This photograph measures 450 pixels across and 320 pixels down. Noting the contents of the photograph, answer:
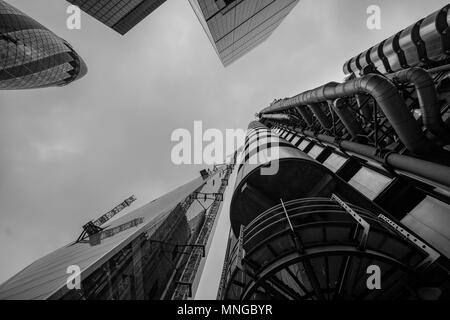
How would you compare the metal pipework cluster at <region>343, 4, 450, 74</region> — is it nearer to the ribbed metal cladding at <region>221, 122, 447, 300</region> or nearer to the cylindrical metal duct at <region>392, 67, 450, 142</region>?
the cylindrical metal duct at <region>392, 67, 450, 142</region>

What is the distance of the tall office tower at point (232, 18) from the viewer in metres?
31.3

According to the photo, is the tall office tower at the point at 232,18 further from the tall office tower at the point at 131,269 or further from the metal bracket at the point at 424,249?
the metal bracket at the point at 424,249

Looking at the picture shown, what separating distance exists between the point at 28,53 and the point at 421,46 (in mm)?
74061

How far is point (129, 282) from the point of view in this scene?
37.0 ft

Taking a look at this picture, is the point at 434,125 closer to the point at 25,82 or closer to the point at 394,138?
the point at 394,138

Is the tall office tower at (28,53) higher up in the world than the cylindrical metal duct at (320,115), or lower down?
higher up

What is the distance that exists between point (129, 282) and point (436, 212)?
13.9 meters

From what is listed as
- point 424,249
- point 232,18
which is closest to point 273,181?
point 424,249

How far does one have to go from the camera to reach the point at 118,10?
60.5 meters

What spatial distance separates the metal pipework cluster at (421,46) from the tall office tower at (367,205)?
6cm

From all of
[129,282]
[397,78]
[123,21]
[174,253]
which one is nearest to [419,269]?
[397,78]

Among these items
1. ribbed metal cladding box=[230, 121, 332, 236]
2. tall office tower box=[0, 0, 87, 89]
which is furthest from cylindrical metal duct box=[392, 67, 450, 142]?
tall office tower box=[0, 0, 87, 89]

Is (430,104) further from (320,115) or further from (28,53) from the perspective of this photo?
(28,53)

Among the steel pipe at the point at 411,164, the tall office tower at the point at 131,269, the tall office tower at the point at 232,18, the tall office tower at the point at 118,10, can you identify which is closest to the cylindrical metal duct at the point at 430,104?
the steel pipe at the point at 411,164
